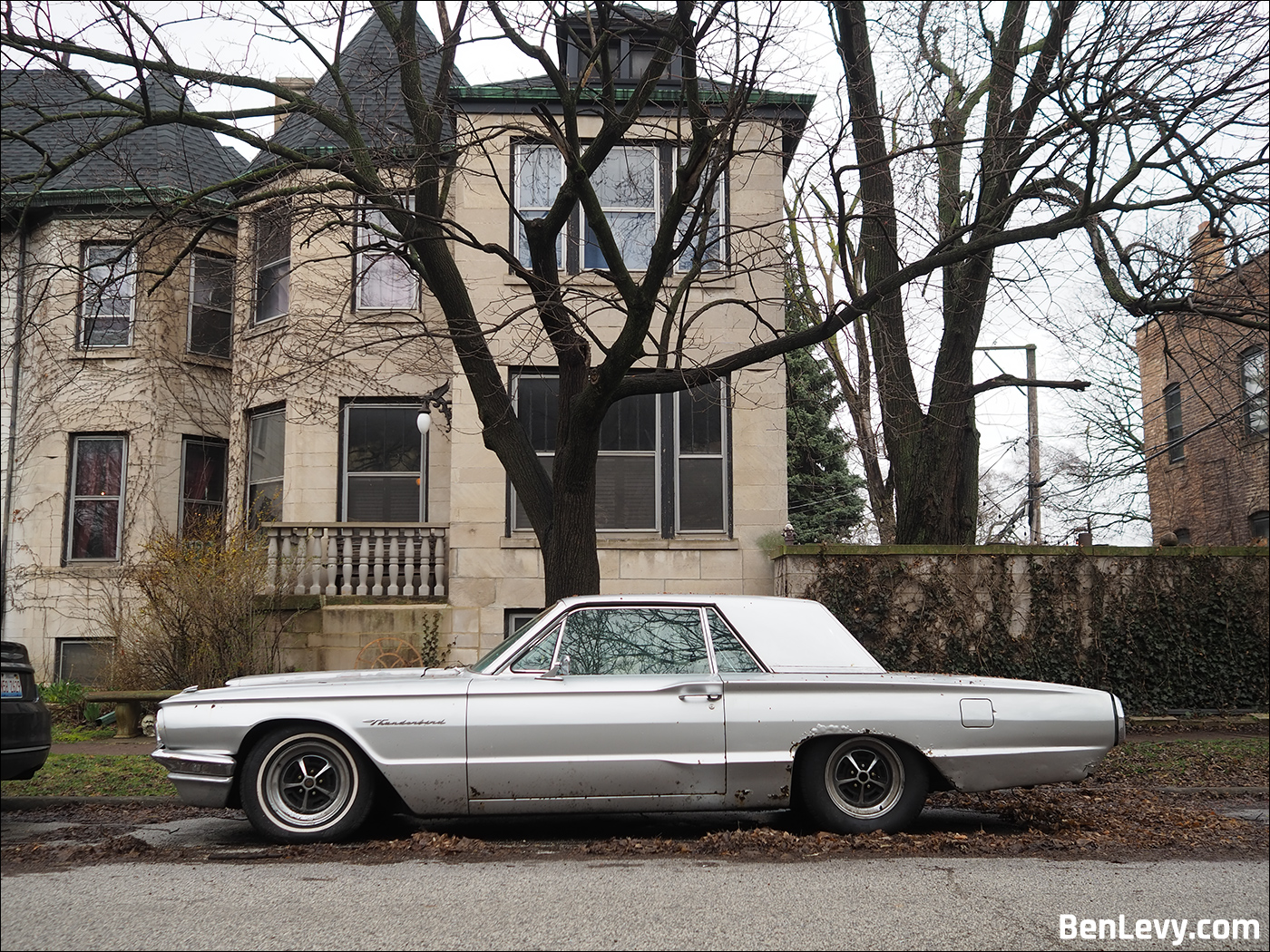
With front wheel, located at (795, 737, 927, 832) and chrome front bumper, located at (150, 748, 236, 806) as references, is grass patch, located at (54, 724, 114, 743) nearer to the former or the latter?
chrome front bumper, located at (150, 748, 236, 806)

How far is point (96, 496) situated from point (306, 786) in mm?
12227

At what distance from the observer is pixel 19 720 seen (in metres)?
7.21

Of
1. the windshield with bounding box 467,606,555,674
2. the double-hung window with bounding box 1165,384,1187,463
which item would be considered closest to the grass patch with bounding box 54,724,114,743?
the windshield with bounding box 467,606,555,674

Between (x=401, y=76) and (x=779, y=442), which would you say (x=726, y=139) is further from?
(x=779, y=442)

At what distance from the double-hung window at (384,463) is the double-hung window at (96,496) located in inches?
160

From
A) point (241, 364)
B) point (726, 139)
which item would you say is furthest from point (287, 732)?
point (241, 364)

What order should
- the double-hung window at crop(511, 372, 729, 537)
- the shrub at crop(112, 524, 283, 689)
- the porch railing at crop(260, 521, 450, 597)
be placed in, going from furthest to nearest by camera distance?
the double-hung window at crop(511, 372, 729, 537), the porch railing at crop(260, 521, 450, 597), the shrub at crop(112, 524, 283, 689)

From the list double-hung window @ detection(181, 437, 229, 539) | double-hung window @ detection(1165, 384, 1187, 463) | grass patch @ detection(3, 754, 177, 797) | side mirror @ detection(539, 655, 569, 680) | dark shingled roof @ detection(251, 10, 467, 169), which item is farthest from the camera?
double-hung window @ detection(1165, 384, 1187, 463)

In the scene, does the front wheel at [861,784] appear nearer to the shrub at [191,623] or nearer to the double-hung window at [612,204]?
the shrub at [191,623]

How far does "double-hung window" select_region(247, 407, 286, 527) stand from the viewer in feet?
52.2

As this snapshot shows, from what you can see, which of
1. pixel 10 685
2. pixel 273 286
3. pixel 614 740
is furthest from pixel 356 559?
pixel 614 740

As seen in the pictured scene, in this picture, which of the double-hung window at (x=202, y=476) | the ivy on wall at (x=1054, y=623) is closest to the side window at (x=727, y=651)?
the ivy on wall at (x=1054, y=623)

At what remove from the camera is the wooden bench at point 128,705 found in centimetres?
1134

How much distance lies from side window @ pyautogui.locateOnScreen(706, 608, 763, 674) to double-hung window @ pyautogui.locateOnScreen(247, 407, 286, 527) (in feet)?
33.7
